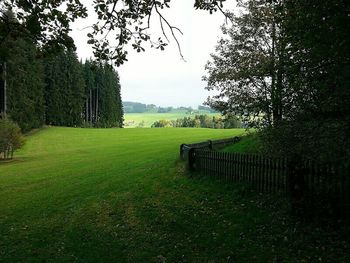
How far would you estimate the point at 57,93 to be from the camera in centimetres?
8181

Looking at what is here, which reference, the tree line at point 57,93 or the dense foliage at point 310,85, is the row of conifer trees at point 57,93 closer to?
the tree line at point 57,93

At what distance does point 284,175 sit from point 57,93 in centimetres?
7830

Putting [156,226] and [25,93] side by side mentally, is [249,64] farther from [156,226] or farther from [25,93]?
[25,93]

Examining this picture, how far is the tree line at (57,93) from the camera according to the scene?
59406 millimetres

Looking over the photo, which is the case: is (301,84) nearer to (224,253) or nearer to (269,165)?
(269,165)

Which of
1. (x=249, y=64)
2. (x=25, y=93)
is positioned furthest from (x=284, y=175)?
(x=25, y=93)

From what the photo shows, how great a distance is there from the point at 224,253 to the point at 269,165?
420cm

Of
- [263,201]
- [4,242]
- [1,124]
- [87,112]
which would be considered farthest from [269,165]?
[87,112]

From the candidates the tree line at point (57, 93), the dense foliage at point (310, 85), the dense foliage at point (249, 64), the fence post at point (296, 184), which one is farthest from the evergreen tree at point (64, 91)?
the fence post at point (296, 184)

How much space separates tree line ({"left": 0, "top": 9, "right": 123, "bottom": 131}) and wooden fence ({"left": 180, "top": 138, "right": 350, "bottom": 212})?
20.5 meters

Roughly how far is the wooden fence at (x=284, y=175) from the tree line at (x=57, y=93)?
20543mm

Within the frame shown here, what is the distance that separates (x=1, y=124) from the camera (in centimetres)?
3838

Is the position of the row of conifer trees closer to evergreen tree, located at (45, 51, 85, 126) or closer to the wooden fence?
evergreen tree, located at (45, 51, 85, 126)

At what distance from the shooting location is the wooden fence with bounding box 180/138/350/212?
868 centimetres
